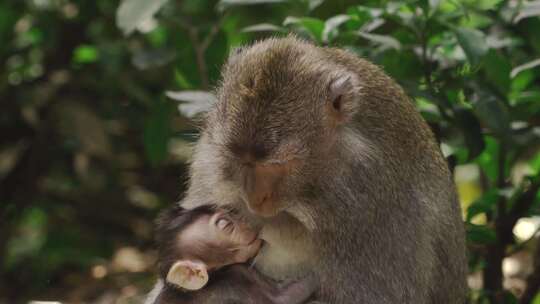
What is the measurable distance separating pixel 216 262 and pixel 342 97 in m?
1.05

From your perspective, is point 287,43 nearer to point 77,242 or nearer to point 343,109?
point 343,109

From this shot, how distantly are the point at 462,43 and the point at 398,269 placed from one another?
1336 millimetres

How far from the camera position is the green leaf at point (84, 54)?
30.4 feet

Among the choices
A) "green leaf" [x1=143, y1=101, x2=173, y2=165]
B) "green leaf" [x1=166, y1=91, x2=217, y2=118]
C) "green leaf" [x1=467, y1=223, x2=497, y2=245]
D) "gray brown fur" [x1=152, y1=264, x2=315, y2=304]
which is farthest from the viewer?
"green leaf" [x1=143, y1=101, x2=173, y2=165]

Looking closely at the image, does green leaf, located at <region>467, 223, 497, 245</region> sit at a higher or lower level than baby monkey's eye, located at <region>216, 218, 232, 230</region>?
lower

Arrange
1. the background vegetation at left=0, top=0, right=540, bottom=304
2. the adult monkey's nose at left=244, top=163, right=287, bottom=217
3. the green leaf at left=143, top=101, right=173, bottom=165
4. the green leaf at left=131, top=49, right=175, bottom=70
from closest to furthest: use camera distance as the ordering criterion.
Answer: the adult monkey's nose at left=244, top=163, right=287, bottom=217 < the background vegetation at left=0, top=0, right=540, bottom=304 < the green leaf at left=131, top=49, right=175, bottom=70 < the green leaf at left=143, top=101, right=173, bottom=165

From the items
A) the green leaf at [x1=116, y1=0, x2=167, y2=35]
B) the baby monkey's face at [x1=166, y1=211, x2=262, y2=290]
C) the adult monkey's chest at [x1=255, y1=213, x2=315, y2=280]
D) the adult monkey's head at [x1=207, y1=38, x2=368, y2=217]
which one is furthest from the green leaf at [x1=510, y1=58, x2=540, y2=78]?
the green leaf at [x1=116, y1=0, x2=167, y2=35]

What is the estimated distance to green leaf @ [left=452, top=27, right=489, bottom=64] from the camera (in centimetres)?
522

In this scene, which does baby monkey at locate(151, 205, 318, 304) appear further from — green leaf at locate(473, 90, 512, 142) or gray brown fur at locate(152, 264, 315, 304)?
green leaf at locate(473, 90, 512, 142)

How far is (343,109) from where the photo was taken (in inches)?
179

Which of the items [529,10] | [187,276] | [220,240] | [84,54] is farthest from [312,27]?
[84,54]

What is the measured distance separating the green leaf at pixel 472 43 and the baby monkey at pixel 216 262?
1.50 metres

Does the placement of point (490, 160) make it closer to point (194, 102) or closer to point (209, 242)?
point (194, 102)

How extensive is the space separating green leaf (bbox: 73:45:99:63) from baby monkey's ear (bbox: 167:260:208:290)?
4.84 meters
